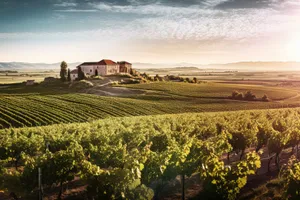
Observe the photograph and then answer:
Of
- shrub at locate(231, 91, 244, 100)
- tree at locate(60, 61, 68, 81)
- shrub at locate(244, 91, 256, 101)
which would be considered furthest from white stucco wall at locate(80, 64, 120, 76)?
shrub at locate(244, 91, 256, 101)

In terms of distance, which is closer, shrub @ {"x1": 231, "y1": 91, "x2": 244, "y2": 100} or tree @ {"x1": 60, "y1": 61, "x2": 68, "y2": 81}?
shrub @ {"x1": 231, "y1": 91, "x2": 244, "y2": 100}

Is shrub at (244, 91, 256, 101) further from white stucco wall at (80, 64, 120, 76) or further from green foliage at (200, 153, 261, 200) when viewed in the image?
green foliage at (200, 153, 261, 200)

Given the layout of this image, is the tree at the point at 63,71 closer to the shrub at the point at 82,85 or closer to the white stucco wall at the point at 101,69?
the shrub at the point at 82,85

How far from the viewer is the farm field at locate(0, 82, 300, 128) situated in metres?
55.3

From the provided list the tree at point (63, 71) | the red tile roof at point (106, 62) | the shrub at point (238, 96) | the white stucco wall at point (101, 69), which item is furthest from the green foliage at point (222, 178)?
the red tile roof at point (106, 62)

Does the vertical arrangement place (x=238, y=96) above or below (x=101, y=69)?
below

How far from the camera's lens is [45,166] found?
15148mm

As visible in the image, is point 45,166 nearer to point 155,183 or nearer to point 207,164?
point 155,183

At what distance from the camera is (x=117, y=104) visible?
70.5 metres

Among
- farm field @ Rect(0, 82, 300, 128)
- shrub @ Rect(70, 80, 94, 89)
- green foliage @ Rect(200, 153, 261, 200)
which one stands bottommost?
farm field @ Rect(0, 82, 300, 128)

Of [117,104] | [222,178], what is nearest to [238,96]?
[117,104]

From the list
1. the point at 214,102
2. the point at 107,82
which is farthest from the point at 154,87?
the point at 214,102

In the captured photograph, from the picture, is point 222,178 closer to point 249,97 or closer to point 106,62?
point 249,97

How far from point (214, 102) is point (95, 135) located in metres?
63.7
